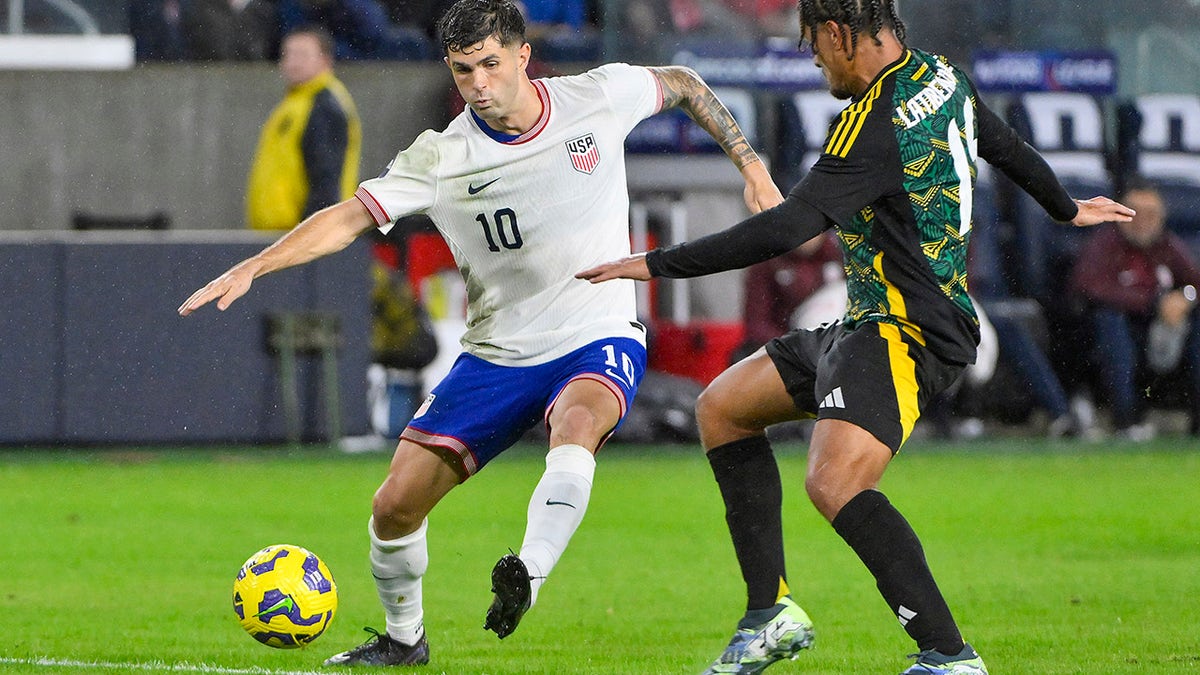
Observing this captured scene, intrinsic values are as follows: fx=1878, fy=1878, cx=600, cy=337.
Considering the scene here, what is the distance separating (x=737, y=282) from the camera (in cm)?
1633

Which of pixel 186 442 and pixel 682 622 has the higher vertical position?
pixel 682 622

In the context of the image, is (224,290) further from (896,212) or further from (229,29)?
(229,29)

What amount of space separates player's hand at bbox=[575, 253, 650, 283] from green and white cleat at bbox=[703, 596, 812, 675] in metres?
1.24

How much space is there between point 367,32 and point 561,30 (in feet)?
5.84

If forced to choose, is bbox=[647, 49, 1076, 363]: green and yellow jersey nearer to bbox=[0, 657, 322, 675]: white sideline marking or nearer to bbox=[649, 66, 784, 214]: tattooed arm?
bbox=[649, 66, 784, 214]: tattooed arm

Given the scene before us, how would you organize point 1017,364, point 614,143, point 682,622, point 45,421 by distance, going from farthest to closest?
point 1017,364 → point 45,421 → point 682,622 → point 614,143

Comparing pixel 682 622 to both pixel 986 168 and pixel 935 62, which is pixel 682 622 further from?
pixel 986 168

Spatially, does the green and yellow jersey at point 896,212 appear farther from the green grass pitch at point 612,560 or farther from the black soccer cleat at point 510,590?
the green grass pitch at point 612,560

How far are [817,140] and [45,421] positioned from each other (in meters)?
7.01

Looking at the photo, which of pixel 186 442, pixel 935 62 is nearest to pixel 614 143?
pixel 935 62

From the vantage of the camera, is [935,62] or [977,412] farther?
[977,412]

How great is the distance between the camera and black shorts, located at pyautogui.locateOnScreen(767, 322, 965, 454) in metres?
5.43

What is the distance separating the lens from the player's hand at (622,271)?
5277 millimetres

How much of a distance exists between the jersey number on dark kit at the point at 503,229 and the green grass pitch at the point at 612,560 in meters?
1.41
